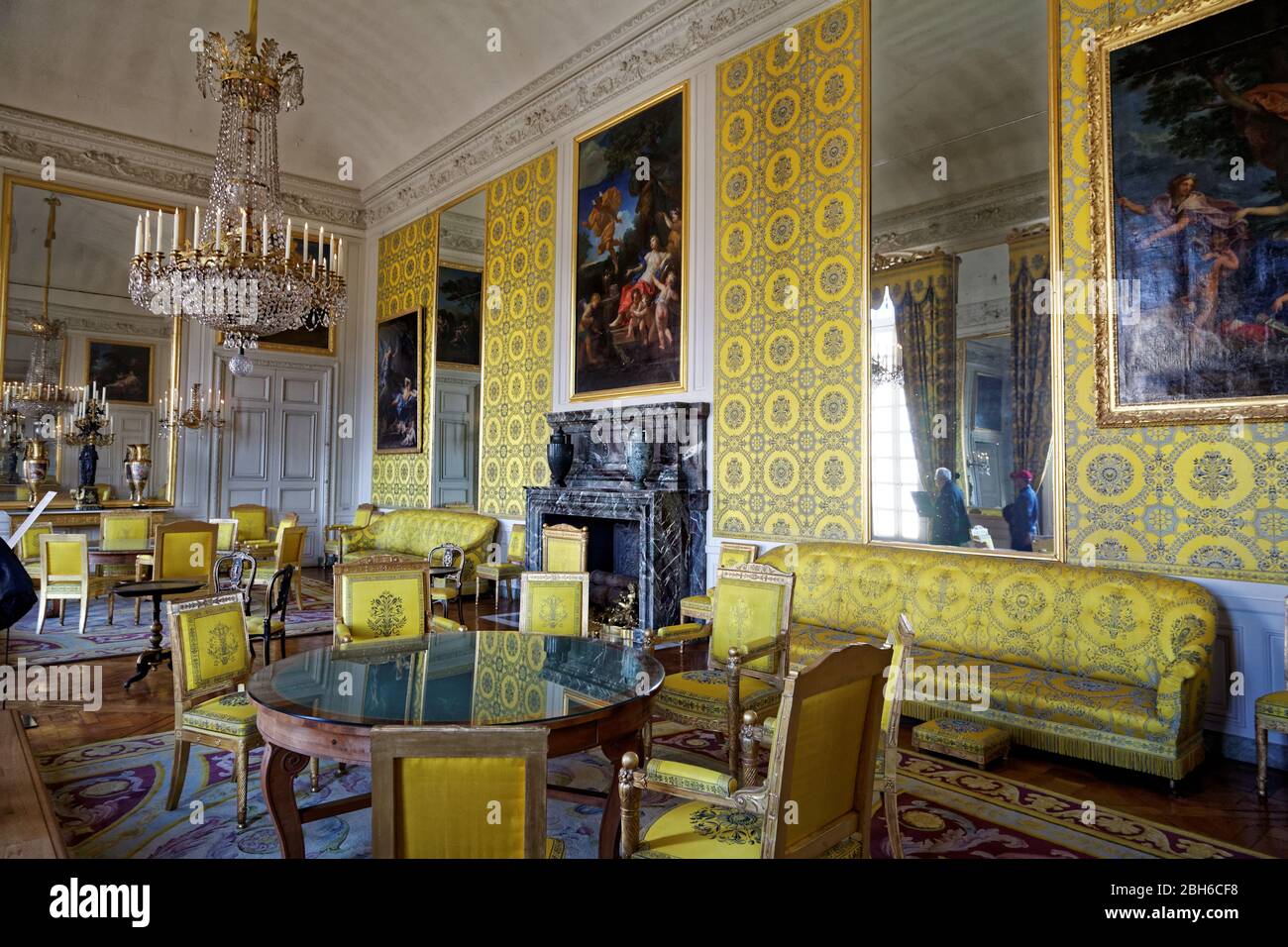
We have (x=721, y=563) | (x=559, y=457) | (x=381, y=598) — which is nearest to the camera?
(x=381, y=598)

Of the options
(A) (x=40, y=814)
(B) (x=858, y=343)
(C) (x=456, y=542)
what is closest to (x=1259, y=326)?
(B) (x=858, y=343)

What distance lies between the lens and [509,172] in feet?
28.4

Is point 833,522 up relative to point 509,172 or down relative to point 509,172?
down

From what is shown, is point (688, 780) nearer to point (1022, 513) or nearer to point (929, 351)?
point (1022, 513)

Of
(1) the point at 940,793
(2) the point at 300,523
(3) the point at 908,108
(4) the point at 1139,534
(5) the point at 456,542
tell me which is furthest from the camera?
(2) the point at 300,523

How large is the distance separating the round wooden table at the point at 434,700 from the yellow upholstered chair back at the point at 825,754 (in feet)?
2.16

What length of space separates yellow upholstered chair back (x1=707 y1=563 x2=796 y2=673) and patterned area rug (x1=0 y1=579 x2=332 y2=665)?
418 cm

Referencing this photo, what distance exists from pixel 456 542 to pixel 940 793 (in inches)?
244

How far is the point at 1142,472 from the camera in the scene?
13.0ft

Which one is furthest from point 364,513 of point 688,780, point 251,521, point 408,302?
point 688,780

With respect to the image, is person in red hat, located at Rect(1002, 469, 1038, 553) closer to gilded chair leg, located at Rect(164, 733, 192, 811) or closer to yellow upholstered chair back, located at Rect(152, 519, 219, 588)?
gilded chair leg, located at Rect(164, 733, 192, 811)

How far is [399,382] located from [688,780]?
30.3 ft

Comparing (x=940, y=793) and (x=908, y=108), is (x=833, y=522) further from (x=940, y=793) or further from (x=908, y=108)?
(x=908, y=108)

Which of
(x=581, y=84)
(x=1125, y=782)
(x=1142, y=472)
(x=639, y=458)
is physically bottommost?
(x=1125, y=782)
